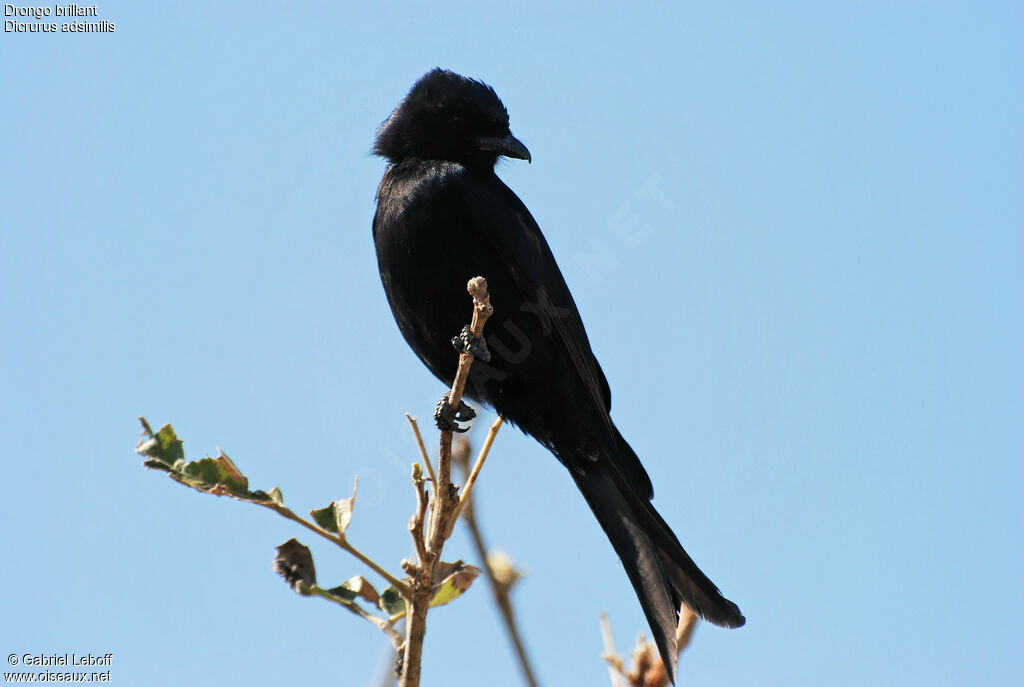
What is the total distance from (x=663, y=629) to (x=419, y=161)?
240 cm

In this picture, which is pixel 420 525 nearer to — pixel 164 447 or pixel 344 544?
pixel 344 544

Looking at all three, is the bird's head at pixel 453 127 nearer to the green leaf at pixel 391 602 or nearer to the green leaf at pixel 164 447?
the green leaf at pixel 164 447

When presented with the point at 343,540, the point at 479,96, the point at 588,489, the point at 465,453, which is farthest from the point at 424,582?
the point at 479,96

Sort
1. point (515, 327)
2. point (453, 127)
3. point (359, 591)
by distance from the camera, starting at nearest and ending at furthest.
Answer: point (359, 591) → point (515, 327) → point (453, 127)

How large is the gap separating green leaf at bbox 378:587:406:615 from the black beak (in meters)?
2.89

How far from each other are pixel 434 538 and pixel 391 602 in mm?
249

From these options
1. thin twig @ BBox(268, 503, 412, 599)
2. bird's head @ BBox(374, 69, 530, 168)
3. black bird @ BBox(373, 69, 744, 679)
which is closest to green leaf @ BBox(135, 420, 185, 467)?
thin twig @ BBox(268, 503, 412, 599)

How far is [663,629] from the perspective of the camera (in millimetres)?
3898

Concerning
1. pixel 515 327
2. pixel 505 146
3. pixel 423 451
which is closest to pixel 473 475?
pixel 423 451

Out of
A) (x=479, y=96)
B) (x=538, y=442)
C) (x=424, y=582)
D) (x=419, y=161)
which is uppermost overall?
(x=479, y=96)

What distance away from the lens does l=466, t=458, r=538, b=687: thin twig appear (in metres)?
1.95

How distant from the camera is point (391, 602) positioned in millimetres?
2426

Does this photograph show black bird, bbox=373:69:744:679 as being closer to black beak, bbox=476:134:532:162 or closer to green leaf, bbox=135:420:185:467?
black beak, bbox=476:134:532:162

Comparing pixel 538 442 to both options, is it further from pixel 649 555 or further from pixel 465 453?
pixel 465 453
